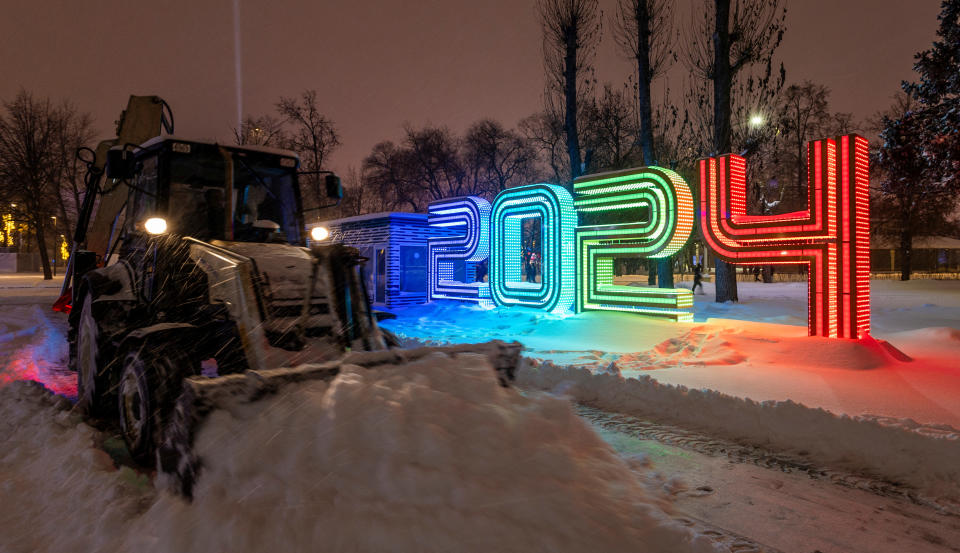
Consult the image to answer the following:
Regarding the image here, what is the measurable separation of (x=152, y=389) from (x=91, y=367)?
5.77ft

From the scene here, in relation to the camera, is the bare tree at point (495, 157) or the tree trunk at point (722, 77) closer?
the tree trunk at point (722, 77)

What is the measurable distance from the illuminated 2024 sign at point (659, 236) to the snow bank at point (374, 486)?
7.72 meters

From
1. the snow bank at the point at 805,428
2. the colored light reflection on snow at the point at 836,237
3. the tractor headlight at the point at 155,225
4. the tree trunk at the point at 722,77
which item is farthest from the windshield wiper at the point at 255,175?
the tree trunk at the point at 722,77

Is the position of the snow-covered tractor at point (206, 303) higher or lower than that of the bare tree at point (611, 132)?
lower

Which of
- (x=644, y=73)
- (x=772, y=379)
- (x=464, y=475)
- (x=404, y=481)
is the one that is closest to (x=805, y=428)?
(x=772, y=379)

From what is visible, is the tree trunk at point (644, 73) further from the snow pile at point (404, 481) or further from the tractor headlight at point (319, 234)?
the snow pile at point (404, 481)

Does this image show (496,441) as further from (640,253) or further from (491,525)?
(640,253)

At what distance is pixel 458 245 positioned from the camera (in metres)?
15.9

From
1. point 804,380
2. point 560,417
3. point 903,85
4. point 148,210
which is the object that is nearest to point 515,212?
point 804,380

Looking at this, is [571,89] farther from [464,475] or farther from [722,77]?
[464,475]

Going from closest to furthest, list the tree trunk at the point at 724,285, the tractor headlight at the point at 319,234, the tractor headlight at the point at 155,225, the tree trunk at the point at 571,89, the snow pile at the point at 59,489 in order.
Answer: the snow pile at the point at 59,489, the tractor headlight at the point at 155,225, the tractor headlight at the point at 319,234, the tree trunk at the point at 724,285, the tree trunk at the point at 571,89

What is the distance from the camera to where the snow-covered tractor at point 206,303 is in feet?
13.3

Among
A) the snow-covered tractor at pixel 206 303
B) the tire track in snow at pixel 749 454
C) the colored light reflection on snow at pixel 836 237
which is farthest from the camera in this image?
the colored light reflection on snow at pixel 836 237

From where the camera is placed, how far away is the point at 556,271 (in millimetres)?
13266
